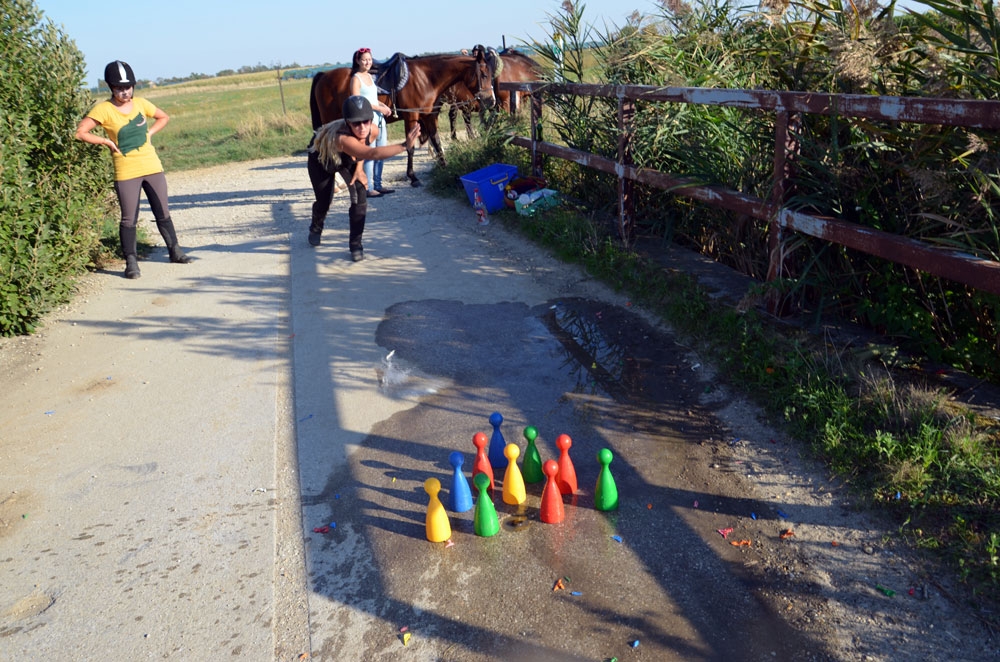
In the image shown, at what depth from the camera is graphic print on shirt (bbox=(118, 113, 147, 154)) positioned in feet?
24.3

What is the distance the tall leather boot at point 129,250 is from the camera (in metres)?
7.78

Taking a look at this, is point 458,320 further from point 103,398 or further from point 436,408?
point 103,398

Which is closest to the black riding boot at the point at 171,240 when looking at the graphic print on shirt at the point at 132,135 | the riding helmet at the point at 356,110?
the graphic print on shirt at the point at 132,135

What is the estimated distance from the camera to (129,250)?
782cm

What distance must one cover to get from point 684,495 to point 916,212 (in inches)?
83.2

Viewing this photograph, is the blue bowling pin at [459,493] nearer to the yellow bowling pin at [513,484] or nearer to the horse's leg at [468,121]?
the yellow bowling pin at [513,484]

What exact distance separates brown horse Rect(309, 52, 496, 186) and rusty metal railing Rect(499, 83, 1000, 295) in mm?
4702

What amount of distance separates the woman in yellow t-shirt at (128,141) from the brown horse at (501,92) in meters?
4.79

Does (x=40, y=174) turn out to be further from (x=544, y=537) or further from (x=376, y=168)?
(x=544, y=537)

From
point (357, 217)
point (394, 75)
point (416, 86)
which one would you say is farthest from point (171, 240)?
point (416, 86)

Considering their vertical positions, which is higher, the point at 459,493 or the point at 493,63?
the point at 493,63

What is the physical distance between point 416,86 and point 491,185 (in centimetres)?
345

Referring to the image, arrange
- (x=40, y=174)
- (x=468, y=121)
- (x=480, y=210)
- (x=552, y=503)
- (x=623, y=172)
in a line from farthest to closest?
1. (x=468, y=121)
2. (x=480, y=210)
3. (x=40, y=174)
4. (x=623, y=172)
5. (x=552, y=503)

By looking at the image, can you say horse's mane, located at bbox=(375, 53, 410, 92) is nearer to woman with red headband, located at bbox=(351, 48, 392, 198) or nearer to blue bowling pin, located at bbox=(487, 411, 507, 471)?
woman with red headband, located at bbox=(351, 48, 392, 198)
